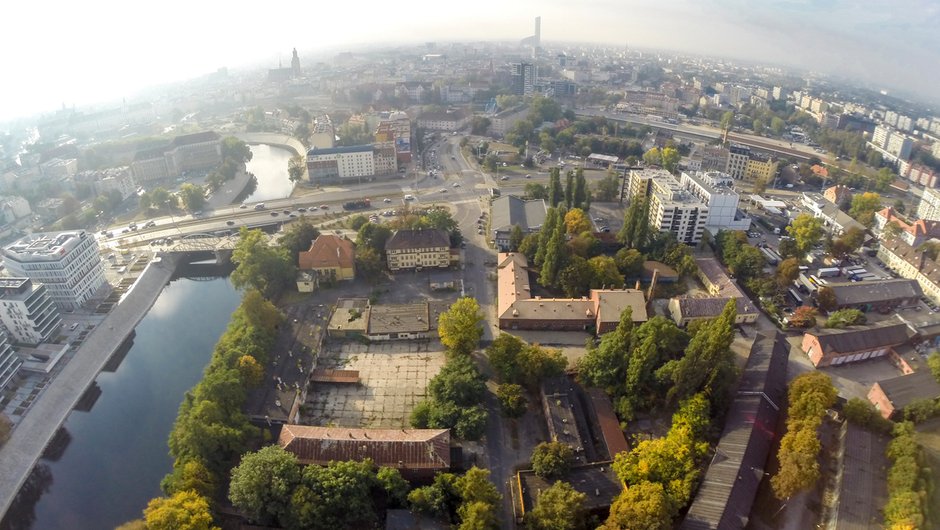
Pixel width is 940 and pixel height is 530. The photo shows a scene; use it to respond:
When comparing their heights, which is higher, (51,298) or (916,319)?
(51,298)

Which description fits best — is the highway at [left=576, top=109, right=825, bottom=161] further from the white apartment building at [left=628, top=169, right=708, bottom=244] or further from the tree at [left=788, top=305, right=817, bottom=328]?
the tree at [left=788, top=305, right=817, bottom=328]

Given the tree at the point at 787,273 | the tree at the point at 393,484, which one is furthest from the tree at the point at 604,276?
the tree at the point at 393,484

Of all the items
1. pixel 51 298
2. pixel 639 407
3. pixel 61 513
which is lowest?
pixel 61 513

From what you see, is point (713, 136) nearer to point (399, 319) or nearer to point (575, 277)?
point (575, 277)

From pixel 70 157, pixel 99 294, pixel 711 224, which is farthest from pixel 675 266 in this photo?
pixel 70 157

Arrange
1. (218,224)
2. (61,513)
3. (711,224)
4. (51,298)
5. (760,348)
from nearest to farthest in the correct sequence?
1. (61,513)
2. (760,348)
3. (51,298)
4. (711,224)
5. (218,224)

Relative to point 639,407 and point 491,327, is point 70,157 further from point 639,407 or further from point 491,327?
point 639,407

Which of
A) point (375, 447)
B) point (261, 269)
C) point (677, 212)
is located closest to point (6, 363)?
point (261, 269)
